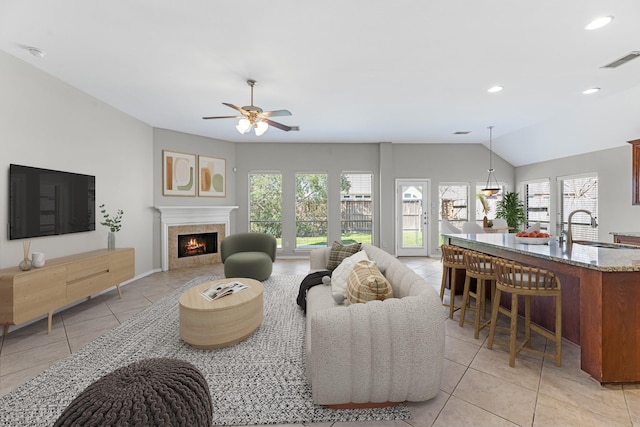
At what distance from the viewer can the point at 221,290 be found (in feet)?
9.48

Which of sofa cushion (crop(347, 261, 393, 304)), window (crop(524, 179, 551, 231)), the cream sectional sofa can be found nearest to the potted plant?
window (crop(524, 179, 551, 231))

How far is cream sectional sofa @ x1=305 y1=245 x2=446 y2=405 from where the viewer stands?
5.56 feet

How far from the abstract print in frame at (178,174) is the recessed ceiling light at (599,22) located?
6443mm

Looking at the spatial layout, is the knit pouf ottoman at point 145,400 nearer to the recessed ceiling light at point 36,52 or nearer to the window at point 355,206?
the recessed ceiling light at point 36,52

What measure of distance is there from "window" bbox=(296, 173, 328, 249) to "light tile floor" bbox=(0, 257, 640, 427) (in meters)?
4.35

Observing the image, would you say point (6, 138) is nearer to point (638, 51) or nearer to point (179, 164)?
point (179, 164)

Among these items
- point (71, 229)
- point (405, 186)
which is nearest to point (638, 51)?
point (405, 186)

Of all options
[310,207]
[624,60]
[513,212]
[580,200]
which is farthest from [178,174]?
[580,200]

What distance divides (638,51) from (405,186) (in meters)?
4.67

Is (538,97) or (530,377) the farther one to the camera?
(538,97)

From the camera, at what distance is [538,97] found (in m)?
4.27

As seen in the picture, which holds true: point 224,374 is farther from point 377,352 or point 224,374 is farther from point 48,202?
point 48,202

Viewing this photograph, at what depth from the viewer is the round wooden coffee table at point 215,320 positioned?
250cm

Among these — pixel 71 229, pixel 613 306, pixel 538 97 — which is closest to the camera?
pixel 613 306
